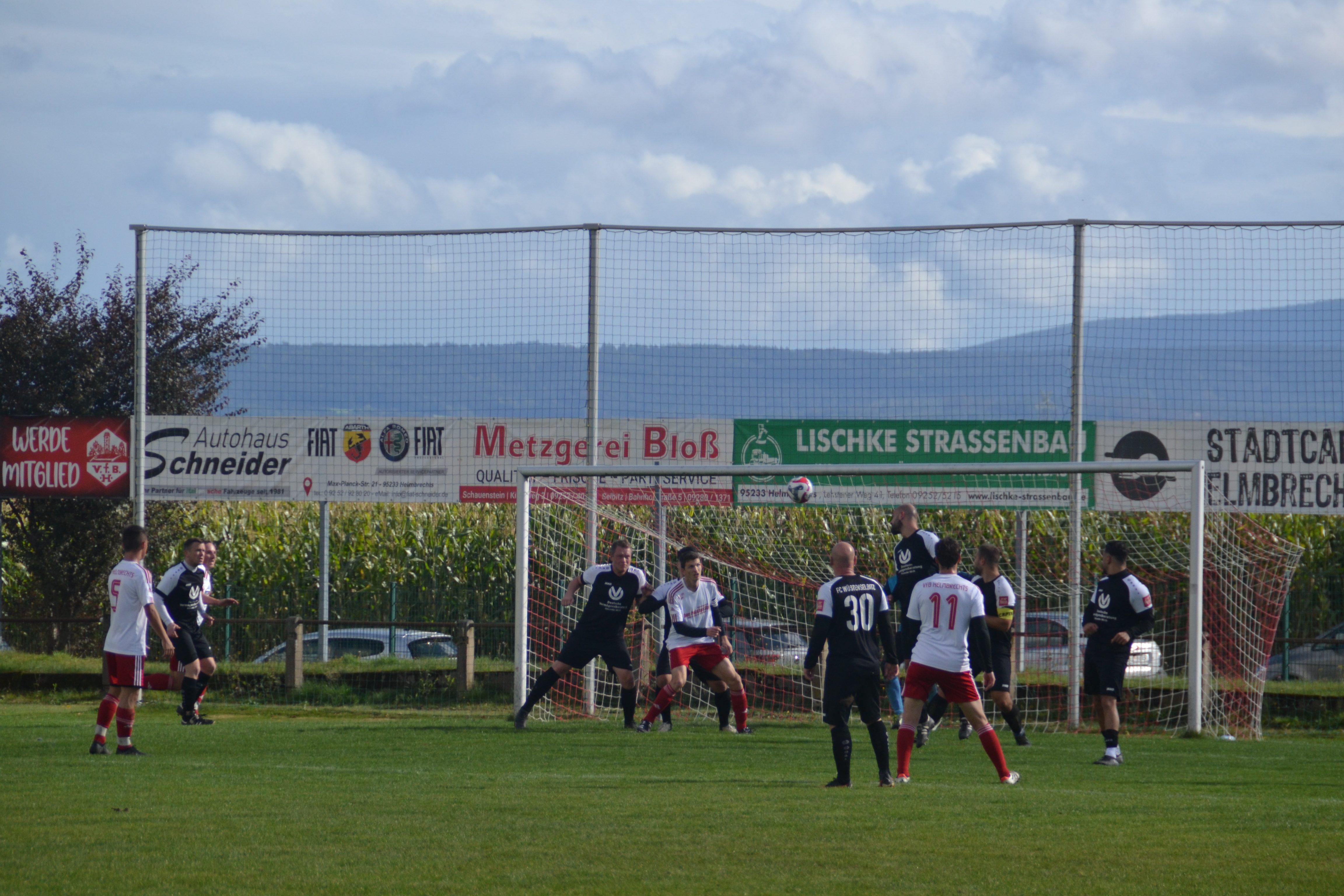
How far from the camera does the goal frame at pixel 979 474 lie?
43.4 feet

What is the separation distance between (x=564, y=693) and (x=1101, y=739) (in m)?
5.88

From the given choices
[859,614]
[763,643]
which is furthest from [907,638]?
[763,643]

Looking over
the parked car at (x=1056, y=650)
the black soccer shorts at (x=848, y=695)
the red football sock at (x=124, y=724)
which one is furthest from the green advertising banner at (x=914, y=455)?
the red football sock at (x=124, y=724)

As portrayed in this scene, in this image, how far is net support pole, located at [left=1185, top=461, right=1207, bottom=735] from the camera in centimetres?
1304

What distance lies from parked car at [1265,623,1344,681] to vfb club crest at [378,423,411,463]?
1121 centimetres

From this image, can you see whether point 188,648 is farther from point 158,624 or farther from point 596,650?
point 596,650

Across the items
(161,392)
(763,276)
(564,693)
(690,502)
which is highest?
Answer: (763,276)

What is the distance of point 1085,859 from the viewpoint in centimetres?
679

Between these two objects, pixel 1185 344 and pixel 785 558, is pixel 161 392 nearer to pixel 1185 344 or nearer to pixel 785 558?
pixel 785 558

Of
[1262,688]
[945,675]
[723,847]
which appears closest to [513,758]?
[945,675]

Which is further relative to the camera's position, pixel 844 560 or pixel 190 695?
pixel 190 695

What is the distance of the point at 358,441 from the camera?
1662 centimetres

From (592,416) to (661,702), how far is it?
3821 millimetres

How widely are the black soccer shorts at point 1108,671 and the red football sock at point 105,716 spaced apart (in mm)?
8131
